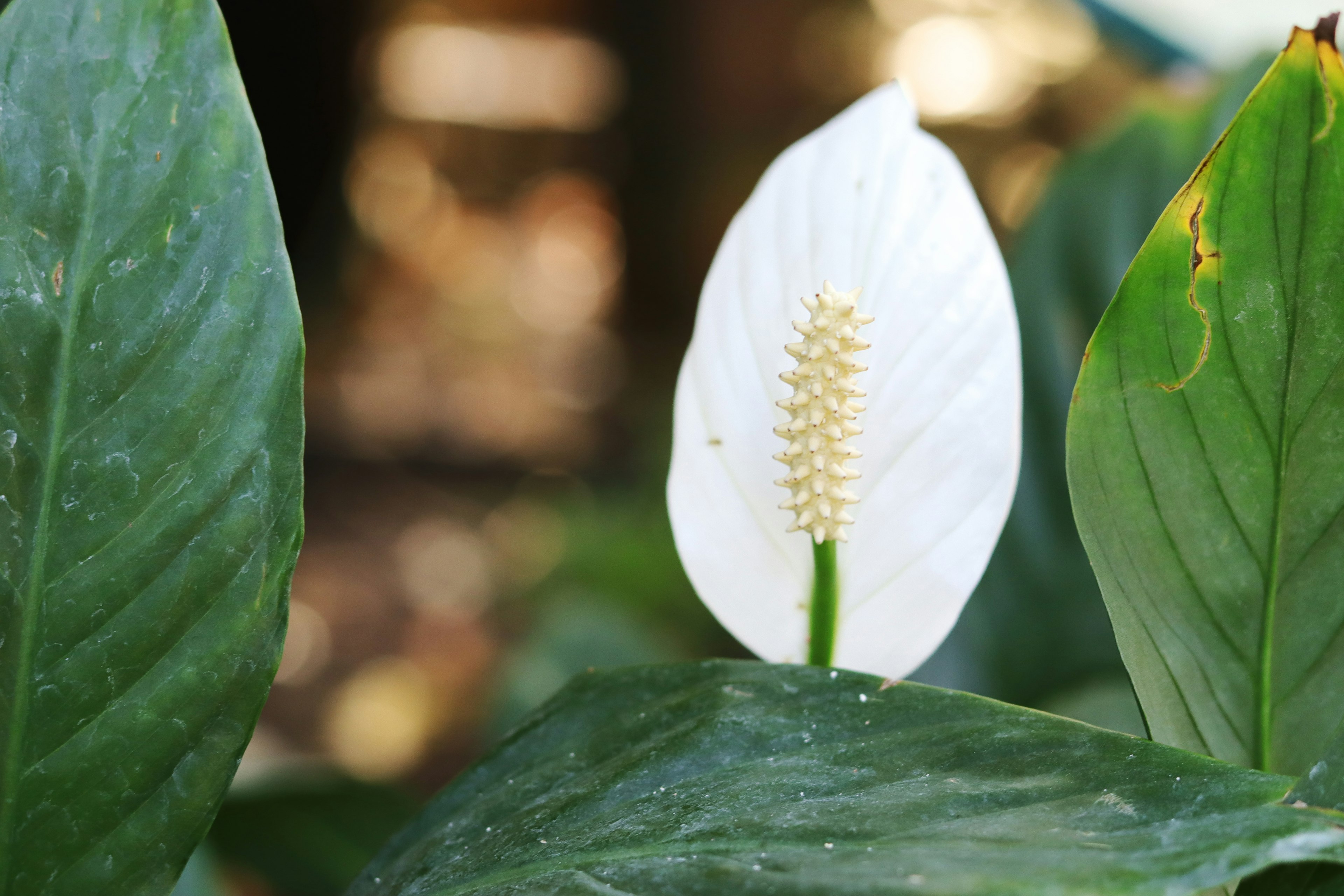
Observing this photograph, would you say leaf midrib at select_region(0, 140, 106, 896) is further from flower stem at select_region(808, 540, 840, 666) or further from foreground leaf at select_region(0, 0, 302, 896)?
flower stem at select_region(808, 540, 840, 666)

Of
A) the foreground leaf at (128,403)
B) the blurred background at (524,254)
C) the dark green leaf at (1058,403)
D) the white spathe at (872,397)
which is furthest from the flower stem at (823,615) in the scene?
the blurred background at (524,254)

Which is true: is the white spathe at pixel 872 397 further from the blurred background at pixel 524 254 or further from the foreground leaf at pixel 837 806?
the blurred background at pixel 524 254

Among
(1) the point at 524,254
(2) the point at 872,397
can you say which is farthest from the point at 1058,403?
(1) the point at 524,254

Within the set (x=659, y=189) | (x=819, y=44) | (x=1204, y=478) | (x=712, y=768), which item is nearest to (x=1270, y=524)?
(x=1204, y=478)

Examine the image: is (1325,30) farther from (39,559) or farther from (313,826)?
(313,826)

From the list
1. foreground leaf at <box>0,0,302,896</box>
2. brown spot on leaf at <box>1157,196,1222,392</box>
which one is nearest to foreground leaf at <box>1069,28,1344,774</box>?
brown spot on leaf at <box>1157,196,1222,392</box>
